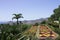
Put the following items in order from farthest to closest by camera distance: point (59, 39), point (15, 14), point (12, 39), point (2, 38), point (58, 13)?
point (58, 13) < point (15, 14) < point (59, 39) < point (12, 39) < point (2, 38)

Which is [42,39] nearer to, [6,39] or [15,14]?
[6,39]

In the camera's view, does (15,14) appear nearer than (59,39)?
No

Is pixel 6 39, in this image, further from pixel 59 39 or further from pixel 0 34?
A: pixel 59 39

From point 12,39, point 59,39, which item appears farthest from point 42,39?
point 12,39

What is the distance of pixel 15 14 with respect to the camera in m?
43.4

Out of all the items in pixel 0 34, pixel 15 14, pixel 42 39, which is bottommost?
pixel 42 39

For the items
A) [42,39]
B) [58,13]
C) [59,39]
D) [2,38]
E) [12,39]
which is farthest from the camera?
[58,13]

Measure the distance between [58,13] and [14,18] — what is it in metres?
21.0

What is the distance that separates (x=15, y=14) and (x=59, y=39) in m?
26.8

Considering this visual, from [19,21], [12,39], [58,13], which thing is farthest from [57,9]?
[12,39]

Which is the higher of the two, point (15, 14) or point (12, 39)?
point (15, 14)

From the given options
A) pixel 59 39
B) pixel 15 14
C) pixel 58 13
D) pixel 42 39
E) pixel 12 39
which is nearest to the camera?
pixel 12 39

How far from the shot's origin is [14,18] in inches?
1741

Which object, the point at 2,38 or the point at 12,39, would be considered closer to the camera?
the point at 2,38
